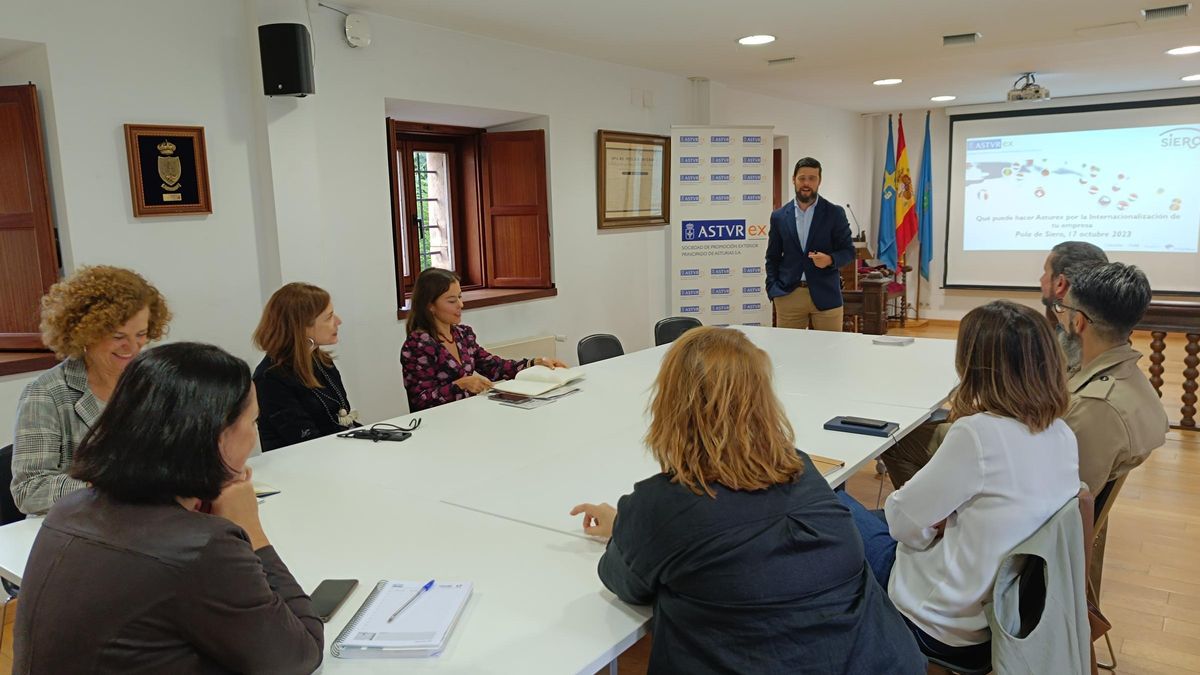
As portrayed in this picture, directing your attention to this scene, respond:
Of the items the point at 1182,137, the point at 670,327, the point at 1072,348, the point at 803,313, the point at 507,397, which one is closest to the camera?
the point at 1072,348

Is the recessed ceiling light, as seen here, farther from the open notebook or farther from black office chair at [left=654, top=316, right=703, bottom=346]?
the open notebook

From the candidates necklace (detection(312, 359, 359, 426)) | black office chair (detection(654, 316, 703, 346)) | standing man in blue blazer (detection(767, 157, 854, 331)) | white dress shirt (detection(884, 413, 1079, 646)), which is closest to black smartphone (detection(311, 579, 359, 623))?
white dress shirt (detection(884, 413, 1079, 646))

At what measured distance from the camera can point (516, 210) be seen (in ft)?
17.8

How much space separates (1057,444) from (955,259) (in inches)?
341

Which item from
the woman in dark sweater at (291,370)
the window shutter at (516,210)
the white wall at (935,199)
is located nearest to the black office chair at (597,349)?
the window shutter at (516,210)

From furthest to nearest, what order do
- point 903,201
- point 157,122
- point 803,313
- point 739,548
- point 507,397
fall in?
point 903,201, point 803,313, point 157,122, point 507,397, point 739,548

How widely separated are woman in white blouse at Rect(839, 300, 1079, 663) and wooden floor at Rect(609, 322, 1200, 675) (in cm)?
112

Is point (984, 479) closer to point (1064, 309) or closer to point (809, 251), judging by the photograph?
point (1064, 309)

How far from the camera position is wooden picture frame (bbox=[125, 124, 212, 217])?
3.28 meters

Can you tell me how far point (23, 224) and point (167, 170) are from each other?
566 mm

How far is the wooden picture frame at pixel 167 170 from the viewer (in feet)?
10.8

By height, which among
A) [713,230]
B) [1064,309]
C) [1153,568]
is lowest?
[1153,568]

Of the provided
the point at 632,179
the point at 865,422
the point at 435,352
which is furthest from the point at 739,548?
the point at 632,179

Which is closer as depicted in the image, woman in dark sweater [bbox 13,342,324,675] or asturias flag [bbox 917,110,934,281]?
woman in dark sweater [bbox 13,342,324,675]
